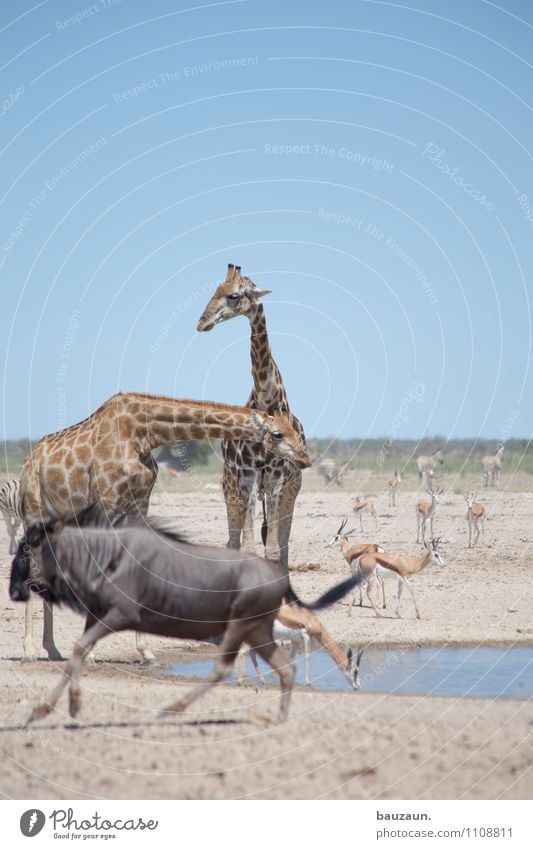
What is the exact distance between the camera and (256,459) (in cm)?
1558

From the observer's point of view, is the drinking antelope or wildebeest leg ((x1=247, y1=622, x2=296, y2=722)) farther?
the drinking antelope

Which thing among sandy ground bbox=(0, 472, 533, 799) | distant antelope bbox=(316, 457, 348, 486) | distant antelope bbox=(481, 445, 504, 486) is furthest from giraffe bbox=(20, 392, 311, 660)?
distant antelope bbox=(316, 457, 348, 486)

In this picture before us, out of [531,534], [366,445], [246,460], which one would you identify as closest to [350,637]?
[246,460]

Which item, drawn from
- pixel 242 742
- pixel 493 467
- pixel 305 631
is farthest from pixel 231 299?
pixel 493 467

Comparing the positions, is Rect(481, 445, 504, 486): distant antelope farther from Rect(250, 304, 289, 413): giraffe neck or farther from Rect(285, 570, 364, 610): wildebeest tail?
Rect(285, 570, 364, 610): wildebeest tail

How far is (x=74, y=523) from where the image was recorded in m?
10.8

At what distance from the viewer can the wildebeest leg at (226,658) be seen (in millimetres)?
9836

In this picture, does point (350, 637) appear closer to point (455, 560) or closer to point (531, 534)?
point (455, 560)

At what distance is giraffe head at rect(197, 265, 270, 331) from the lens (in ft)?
50.3

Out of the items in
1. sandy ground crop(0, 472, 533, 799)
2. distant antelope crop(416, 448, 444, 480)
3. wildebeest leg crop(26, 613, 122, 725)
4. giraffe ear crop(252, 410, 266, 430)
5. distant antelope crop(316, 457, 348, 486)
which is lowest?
sandy ground crop(0, 472, 533, 799)

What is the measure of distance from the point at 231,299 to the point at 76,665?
666 centimetres

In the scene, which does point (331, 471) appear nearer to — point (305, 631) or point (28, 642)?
point (305, 631)

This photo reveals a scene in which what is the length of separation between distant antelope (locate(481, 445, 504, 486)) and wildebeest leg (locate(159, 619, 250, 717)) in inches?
1284
